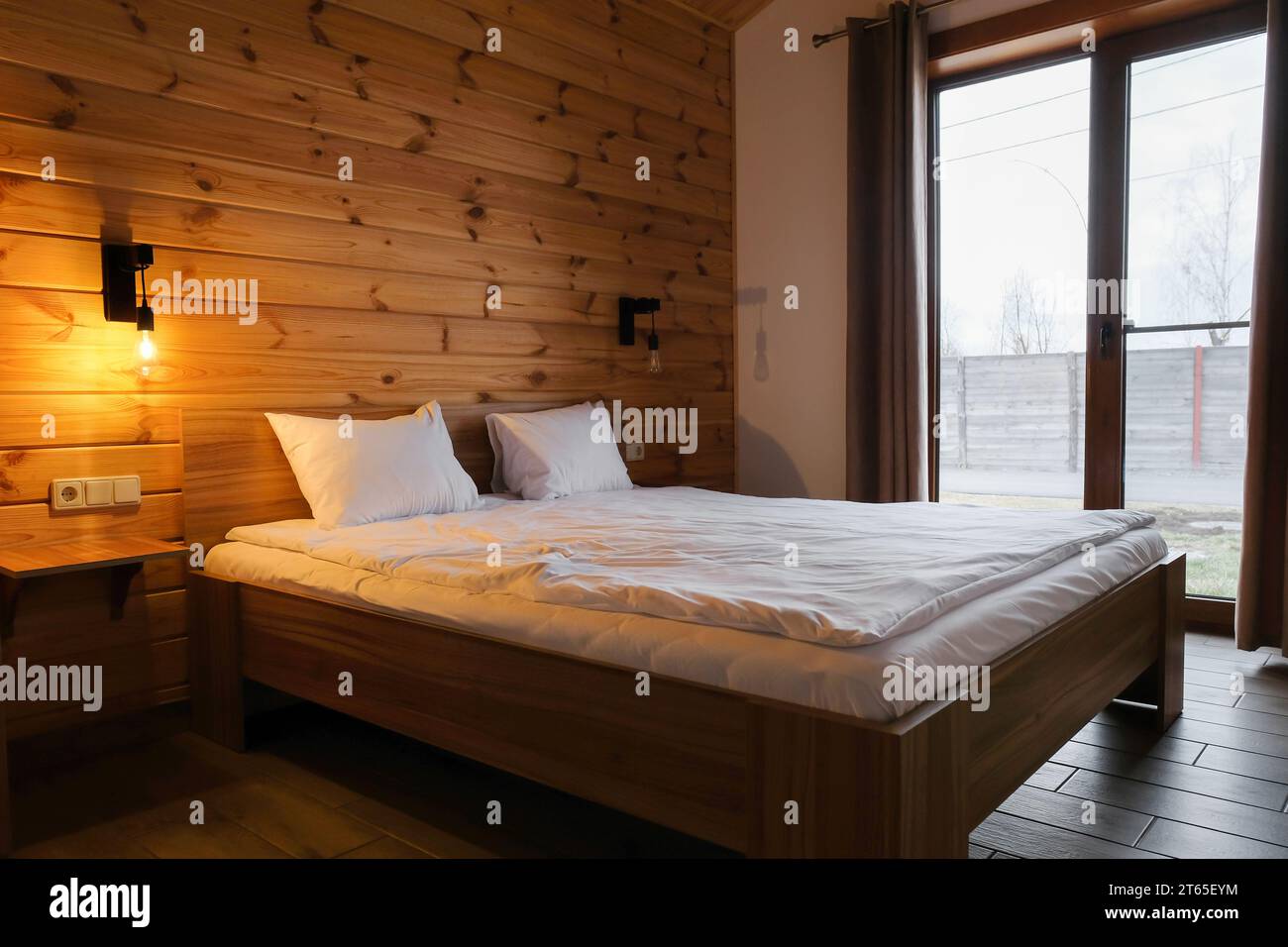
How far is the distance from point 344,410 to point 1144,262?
10.1ft

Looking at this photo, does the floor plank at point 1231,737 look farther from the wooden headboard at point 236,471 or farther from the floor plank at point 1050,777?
the wooden headboard at point 236,471

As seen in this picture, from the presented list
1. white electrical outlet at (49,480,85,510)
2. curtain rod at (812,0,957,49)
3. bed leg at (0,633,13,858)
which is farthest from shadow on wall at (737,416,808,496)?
bed leg at (0,633,13,858)

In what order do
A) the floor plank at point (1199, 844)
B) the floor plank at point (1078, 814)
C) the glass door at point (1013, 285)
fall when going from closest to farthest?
the floor plank at point (1199, 844)
the floor plank at point (1078, 814)
the glass door at point (1013, 285)

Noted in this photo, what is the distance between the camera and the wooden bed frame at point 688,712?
1.35 meters

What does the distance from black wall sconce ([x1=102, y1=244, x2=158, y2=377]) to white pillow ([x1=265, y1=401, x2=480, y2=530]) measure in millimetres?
473

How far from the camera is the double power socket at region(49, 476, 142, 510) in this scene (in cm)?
243

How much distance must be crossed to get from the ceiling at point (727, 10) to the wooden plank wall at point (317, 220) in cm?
7

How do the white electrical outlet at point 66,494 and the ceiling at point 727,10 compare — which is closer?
the white electrical outlet at point 66,494

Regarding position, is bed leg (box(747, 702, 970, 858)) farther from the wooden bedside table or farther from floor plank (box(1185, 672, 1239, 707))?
floor plank (box(1185, 672, 1239, 707))

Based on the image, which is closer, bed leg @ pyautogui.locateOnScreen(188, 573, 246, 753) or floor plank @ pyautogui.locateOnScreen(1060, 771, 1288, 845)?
floor plank @ pyautogui.locateOnScreen(1060, 771, 1288, 845)

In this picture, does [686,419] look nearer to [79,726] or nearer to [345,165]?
[345,165]

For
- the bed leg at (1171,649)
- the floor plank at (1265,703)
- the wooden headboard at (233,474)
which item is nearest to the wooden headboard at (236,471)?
the wooden headboard at (233,474)

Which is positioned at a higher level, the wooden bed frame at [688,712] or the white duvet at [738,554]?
the white duvet at [738,554]

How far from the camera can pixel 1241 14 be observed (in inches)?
136
